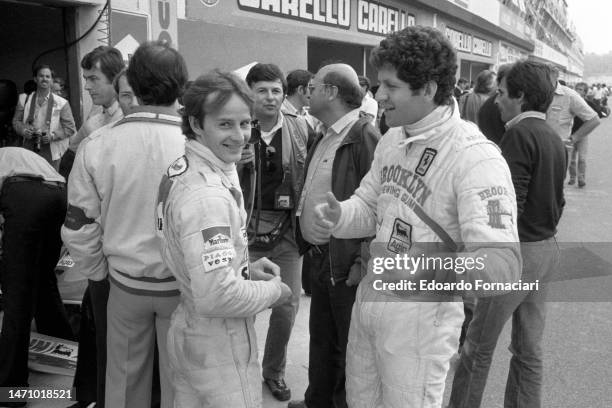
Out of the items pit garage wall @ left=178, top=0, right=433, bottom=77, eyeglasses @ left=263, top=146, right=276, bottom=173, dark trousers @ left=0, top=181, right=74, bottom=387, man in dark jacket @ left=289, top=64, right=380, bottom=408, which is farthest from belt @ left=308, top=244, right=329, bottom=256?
pit garage wall @ left=178, top=0, right=433, bottom=77

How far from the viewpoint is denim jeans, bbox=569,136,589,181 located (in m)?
10.5

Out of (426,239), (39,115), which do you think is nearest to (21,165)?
(426,239)

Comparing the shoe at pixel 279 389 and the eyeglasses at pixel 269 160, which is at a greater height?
the eyeglasses at pixel 269 160

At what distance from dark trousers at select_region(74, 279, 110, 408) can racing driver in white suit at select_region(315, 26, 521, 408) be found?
1.38 metres

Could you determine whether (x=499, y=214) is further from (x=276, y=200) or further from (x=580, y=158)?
(x=580, y=158)

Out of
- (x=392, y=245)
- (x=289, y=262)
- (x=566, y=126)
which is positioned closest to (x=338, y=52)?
(x=566, y=126)

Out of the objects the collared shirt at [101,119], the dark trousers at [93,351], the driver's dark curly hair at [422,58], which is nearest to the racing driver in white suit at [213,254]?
the driver's dark curly hair at [422,58]

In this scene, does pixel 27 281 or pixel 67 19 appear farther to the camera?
pixel 67 19

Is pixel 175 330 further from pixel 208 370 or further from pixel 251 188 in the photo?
pixel 251 188

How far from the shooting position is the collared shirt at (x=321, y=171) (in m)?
3.04

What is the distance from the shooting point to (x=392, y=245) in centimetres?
212

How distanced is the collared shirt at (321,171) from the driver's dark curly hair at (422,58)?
984mm

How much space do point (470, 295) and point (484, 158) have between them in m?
0.46

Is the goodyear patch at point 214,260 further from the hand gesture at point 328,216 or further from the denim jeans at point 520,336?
the denim jeans at point 520,336
